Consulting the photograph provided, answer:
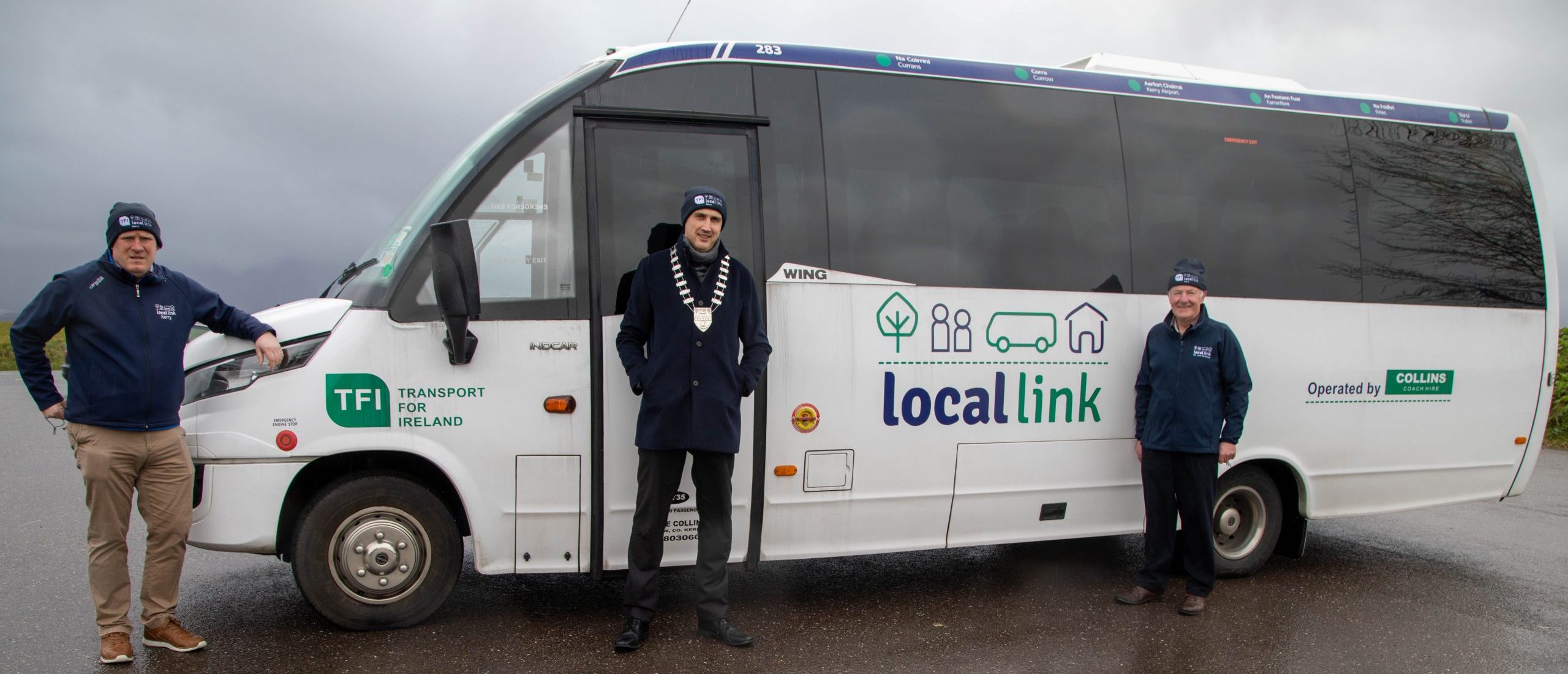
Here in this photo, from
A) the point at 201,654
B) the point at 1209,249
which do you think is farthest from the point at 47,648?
the point at 1209,249

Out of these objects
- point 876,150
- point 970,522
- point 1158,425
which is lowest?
point 970,522

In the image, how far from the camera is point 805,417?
4906 mm

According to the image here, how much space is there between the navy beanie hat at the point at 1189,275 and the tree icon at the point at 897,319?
4.58ft

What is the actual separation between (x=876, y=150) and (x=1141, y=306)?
179 cm

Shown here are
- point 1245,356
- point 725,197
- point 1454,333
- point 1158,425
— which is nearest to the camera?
point 725,197

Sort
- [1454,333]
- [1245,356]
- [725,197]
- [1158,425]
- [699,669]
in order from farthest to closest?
1. [1454,333]
2. [1245,356]
3. [1158,425]
4. [725,197]
5. [699,669]

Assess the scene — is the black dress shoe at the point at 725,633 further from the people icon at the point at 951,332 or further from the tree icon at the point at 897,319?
the people icon at the point at 951,332

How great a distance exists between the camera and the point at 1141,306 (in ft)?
18.3

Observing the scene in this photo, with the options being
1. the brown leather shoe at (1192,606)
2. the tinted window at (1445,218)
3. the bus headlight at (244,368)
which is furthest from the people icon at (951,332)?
the bus headlight at (244,368)

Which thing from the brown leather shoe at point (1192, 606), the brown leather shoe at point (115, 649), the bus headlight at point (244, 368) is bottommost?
the brown leather shoe at point (1192, 606)

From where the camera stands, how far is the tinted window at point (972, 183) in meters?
5.05

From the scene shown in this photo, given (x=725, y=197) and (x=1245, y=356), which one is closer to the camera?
(x=725, y=197)

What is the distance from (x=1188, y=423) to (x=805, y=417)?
202 cm

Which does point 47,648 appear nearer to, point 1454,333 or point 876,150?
point 876,150
